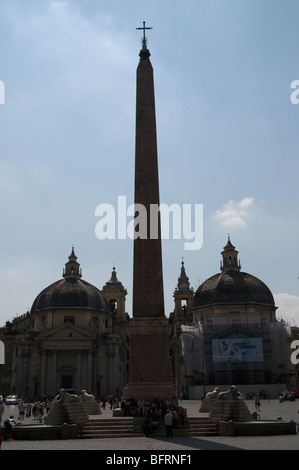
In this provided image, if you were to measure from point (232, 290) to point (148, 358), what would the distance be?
4948cm

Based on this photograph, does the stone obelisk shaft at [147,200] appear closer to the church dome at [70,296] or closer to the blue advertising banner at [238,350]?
the blue advertising banner at [238,350]

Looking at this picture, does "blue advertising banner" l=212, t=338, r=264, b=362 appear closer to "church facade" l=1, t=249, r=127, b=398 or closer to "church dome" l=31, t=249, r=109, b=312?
"church facade" l=1, t=249, r=127, b=398

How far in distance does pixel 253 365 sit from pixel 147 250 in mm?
40123

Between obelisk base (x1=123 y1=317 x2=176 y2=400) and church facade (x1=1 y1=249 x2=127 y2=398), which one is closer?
obelisk base (x1=123 y1=317 x2=176 y2=400)

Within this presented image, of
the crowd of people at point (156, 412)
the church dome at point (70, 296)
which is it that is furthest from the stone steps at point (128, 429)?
the church dome at point (70, 296)

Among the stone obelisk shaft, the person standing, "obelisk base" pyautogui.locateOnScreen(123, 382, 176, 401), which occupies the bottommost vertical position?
the person standing

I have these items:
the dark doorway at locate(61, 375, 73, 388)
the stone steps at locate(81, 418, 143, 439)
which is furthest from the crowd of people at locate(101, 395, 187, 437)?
the dark doorway at locate(61, 375, 73, 388)

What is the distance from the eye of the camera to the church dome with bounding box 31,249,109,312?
68000 mm

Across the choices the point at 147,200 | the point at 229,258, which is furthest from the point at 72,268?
the point at 147,200

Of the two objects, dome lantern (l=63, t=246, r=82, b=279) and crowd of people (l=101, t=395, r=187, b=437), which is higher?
dome lantern (l=63, t=246, r=82, b=279)

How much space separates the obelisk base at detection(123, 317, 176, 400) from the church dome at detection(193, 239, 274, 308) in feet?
159

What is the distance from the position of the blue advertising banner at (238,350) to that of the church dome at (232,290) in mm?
12060

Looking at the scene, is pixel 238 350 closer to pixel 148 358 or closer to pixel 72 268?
pixel 72 268
